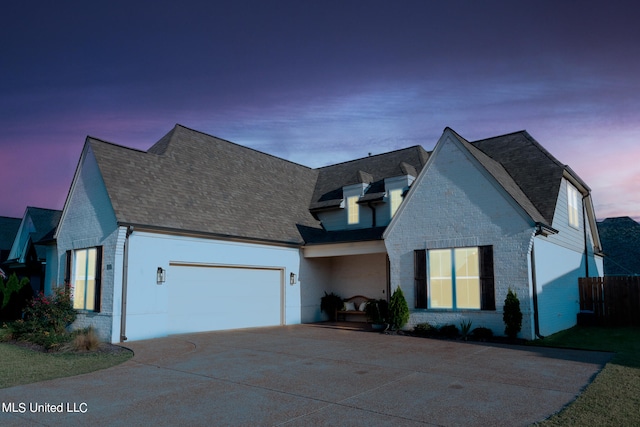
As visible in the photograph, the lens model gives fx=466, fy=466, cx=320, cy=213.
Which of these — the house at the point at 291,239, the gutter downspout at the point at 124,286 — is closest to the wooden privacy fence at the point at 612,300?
the house at the point at 291,239

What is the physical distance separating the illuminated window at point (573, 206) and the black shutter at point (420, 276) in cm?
681

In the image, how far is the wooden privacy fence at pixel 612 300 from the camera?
58.0ft

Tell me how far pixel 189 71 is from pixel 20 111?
597 cm

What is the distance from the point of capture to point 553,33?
12.4 metres

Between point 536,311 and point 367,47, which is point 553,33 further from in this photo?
point 536,311

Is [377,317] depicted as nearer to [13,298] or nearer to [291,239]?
[291,239]

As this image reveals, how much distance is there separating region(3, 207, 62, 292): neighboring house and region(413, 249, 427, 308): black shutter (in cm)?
1882

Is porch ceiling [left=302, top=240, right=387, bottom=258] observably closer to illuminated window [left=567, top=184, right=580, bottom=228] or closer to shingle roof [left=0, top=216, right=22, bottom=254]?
illuminated window [left=567, top=184, right=580, bottom=228]

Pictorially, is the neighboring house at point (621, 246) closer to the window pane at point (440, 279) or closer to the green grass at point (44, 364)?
the window pane at point (440, 279)

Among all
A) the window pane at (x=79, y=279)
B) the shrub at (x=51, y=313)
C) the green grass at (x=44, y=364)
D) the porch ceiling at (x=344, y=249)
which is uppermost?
the porch ceiling at (x=344, y=249)

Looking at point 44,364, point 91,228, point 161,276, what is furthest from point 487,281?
point 91,228

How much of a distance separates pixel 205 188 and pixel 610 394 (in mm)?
14716

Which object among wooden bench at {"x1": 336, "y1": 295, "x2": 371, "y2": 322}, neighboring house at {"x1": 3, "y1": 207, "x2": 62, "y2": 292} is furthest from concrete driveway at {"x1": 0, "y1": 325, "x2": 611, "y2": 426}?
neighboring house at {"x1": 3, "y1": 207, "x2": 62, "y2": 292}

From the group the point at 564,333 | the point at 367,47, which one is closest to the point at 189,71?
the point at 367,47
